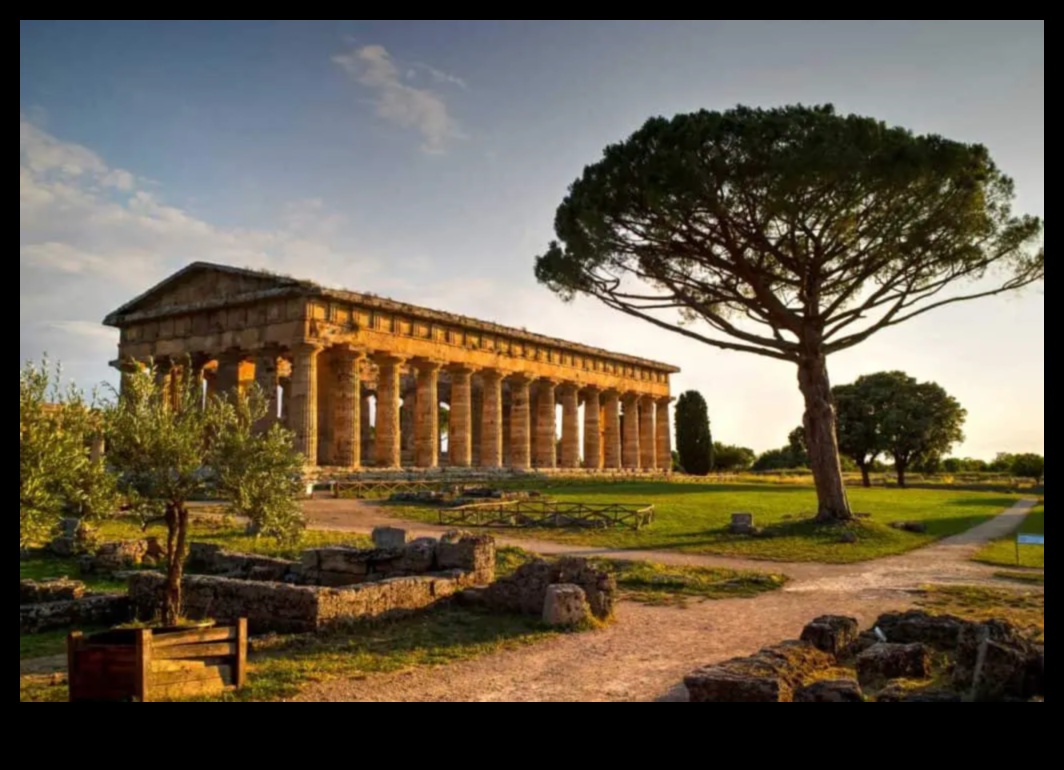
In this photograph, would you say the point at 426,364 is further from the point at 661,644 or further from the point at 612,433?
the point at 661,644

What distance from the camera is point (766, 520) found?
82.3 ft

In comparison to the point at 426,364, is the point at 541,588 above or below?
below

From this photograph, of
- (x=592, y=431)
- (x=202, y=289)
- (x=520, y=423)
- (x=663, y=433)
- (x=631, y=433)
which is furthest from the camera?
(x=663, y=433)

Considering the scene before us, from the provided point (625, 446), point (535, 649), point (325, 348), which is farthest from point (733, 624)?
point (625, 446)

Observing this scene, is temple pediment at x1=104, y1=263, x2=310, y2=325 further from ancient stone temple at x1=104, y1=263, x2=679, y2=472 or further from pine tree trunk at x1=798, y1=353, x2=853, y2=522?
pine tree trunk at x1=798, y1=353, x2=853, y2=522

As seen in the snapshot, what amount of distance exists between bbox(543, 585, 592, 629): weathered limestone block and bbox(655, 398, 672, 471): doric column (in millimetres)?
53776

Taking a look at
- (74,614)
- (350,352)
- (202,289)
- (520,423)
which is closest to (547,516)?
(74,614)

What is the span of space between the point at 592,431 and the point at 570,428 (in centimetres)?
362

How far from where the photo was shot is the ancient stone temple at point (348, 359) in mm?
36519

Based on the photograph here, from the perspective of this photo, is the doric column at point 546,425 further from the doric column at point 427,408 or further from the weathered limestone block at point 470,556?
the weathered limestone block at point 470,556

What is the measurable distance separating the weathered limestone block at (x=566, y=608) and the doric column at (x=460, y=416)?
33.1 m

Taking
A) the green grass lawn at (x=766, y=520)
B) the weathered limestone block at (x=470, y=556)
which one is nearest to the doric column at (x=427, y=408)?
the green grass lawn at (x=766, y=520)
